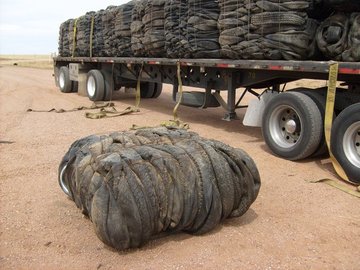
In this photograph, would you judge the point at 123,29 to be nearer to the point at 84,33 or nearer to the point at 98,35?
the point at 98,35

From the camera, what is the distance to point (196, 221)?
11.8 ft

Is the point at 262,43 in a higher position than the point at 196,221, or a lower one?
higher

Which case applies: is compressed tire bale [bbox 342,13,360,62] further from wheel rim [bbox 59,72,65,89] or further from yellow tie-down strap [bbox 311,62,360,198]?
wheel rim [bbox 59,72,65,89]

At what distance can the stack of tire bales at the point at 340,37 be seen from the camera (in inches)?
212

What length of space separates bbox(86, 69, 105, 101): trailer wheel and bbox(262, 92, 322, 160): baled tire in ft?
25.9

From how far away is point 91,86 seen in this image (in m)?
13.9

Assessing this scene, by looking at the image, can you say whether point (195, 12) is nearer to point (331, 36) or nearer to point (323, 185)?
point (331, 36)

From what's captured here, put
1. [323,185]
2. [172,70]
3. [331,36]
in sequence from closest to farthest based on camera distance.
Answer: [323,185] < [331,36] < [172,70]

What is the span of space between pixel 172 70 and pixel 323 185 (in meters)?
5.46

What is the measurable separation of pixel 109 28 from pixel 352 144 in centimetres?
910

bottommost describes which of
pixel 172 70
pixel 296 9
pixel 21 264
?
pixel 21 264

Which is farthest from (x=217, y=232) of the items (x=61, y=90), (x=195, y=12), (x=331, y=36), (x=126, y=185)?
(x=61, y=90)

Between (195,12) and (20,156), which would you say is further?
(195,12)

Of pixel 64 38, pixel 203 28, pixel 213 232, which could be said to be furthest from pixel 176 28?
pixel 64 38
